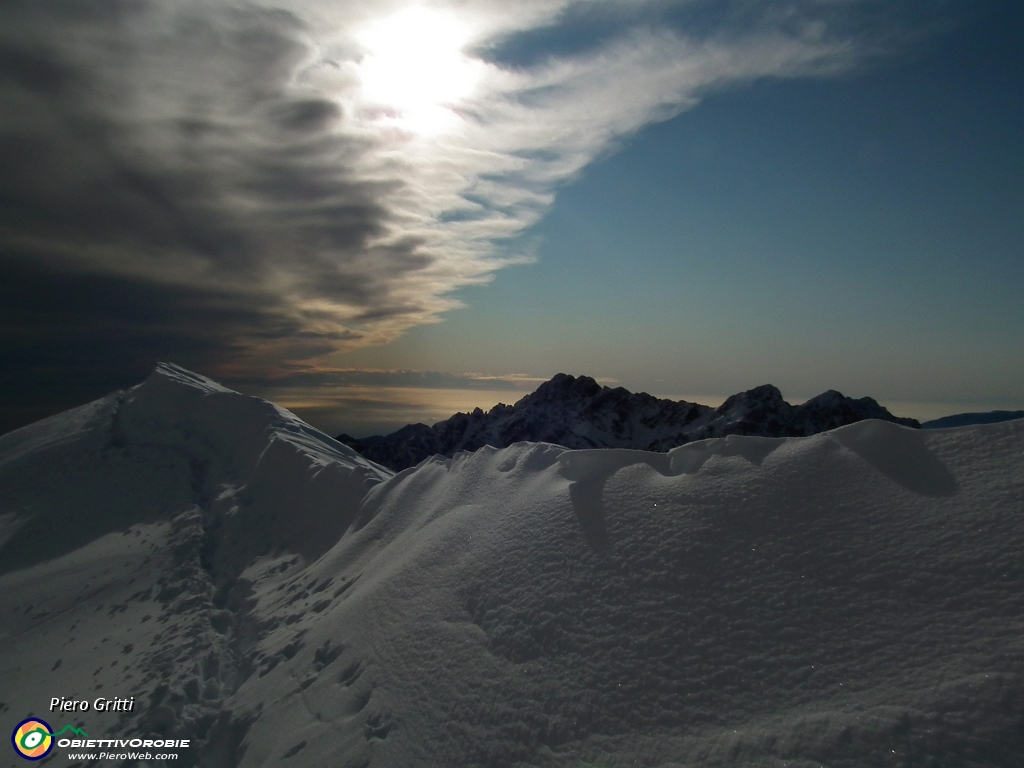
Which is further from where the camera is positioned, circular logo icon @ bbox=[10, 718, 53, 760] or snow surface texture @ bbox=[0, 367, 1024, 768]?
circular logo icon @ bbox=[10, 718, 53, 760]

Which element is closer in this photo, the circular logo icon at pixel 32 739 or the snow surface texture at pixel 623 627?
the snow surface texture at pixel 623 627

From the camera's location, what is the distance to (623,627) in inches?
177

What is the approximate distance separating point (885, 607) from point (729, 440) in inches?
106

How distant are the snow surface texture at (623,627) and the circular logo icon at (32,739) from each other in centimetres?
41

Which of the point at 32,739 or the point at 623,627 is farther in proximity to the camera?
the point at 32,739

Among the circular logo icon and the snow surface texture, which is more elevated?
the snow surface texture

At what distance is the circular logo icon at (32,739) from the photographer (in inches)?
262

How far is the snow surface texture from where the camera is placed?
346cm

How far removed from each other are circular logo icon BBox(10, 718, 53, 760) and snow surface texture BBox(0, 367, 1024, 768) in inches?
16.2

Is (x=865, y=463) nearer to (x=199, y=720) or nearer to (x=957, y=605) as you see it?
(x=957, y=605)

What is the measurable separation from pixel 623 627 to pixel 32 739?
24.9 feet

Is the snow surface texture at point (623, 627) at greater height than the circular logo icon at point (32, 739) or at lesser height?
greater

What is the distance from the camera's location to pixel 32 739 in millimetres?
6949

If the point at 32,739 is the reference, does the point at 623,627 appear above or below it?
above
